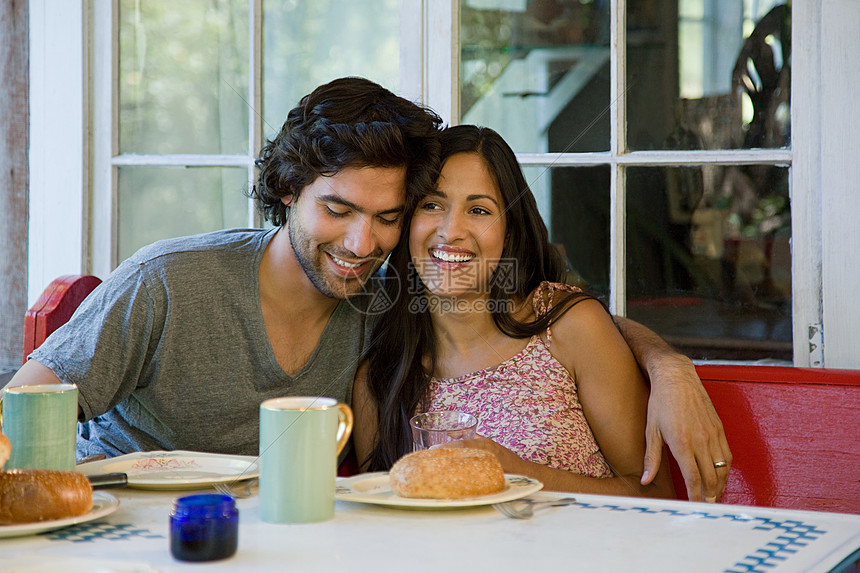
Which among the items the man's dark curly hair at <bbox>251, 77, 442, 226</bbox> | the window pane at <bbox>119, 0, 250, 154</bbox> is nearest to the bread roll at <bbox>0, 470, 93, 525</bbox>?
the man's dark curly hair at <bbox>251, 77, 442, 226</bbox>

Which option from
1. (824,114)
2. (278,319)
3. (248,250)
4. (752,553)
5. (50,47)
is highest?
(50,47)

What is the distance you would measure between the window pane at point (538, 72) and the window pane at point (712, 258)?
0.19 m

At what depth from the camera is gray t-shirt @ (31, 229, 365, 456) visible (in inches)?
60.4

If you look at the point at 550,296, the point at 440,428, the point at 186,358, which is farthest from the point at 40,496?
the point at 550,296

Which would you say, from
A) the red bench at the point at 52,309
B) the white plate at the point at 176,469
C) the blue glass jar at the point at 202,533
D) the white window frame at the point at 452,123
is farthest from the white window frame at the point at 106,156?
the blue glass jar at the point at 202,533

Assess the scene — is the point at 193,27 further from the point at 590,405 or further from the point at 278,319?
the point at 590,405

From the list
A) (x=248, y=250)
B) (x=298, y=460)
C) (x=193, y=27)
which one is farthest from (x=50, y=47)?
(x=298, y=460)

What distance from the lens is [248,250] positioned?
1706 millimetres

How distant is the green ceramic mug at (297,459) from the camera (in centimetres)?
87

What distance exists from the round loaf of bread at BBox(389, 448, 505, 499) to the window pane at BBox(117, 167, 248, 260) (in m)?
1.37

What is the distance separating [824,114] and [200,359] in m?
1.34

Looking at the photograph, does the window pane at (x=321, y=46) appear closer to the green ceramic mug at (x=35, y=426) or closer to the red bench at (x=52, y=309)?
the red bench at (x=52, y=309)

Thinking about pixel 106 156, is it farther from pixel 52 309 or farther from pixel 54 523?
pixel 54 523

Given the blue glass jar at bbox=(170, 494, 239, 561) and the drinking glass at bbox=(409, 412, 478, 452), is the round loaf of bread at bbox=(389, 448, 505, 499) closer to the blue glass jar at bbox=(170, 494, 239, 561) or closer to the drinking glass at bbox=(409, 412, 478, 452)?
the drinking glass at bbox=(409, 412, 478, 452)
